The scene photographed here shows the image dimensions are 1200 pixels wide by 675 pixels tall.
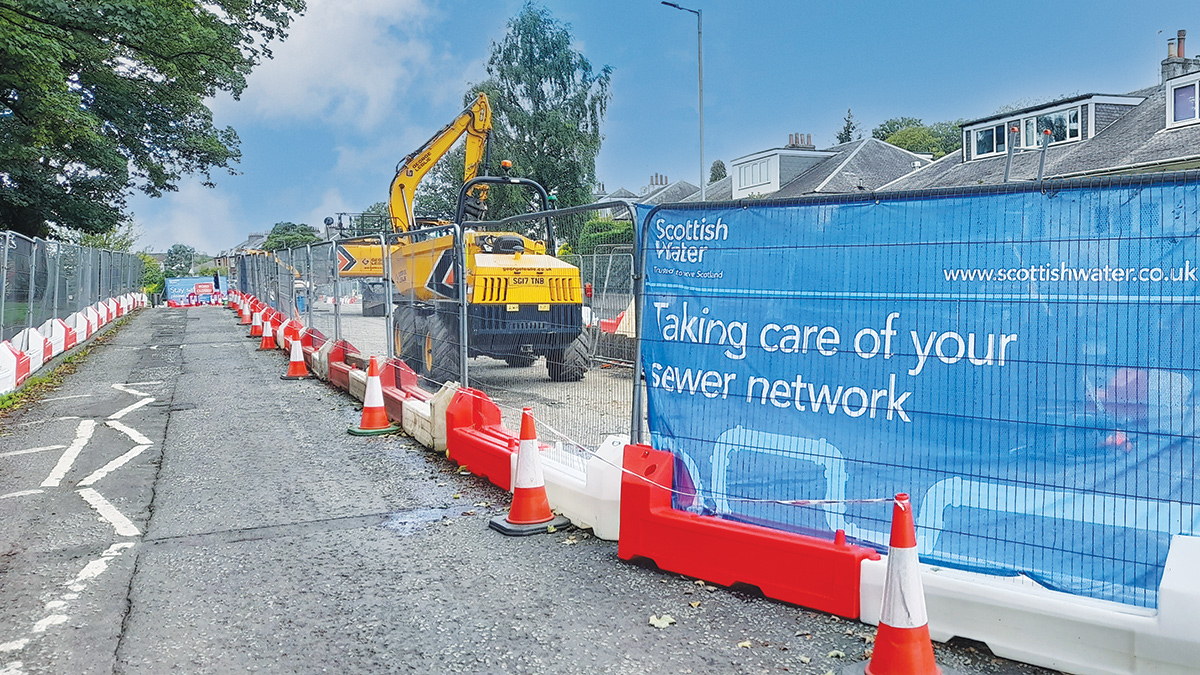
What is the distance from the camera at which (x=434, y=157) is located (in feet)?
59.3

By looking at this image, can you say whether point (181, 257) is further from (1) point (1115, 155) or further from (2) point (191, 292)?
(1) point (1115, 155)

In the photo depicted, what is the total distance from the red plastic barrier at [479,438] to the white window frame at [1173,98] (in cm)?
2595

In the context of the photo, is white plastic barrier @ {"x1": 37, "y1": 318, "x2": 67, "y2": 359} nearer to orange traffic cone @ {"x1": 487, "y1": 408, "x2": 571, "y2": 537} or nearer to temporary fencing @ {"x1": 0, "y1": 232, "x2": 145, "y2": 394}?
temporary fencing @ {"x1": 0, "y1": 232, "x2": 145, "y2": 394}

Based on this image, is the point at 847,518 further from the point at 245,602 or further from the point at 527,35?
the point at 527,35

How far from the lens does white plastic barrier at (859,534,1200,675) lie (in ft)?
10.5

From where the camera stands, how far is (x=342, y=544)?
5.47 meters

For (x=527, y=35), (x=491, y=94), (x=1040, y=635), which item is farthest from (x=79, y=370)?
(x=527, y=35)

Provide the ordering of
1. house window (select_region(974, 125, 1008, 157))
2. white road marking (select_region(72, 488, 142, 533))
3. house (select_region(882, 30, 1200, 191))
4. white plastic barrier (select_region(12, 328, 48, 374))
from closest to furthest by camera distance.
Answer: white road marking (select_region(72, 488, 142, 533)), white plastic barrier (select_region(12, 328, 48, 374)), house (select_region(882, 30, 1200, 191)), house window (select_region(974, 125, 1008, 157))

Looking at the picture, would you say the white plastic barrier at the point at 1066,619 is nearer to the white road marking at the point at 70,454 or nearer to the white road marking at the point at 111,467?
the white road marking at the point at 111,467

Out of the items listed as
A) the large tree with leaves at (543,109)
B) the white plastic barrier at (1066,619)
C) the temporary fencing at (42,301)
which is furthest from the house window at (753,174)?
the white plastic barrier at (1066,619)

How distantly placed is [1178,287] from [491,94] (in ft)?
139

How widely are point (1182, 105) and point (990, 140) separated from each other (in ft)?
30.1

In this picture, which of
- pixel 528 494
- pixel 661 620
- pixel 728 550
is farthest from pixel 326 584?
pixel 728 550

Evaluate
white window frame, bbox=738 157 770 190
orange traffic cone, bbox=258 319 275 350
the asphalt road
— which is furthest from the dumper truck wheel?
white window frame, bbox=738 157 770 190
